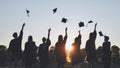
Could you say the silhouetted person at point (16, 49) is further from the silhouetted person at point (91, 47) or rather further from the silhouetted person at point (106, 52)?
the silhouetted person at point (106, 52)

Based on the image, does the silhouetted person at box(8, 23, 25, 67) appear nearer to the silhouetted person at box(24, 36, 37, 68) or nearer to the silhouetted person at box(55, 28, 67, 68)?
the silhouetted person at box(24, 36, 37, 68)

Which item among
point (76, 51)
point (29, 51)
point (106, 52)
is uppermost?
point (29, 51)

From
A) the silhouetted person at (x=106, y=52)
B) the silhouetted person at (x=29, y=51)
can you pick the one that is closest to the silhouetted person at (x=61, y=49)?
the silhouetted person at (x=29, y=51)

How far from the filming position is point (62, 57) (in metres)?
21.2

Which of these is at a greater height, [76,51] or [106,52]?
[76,51]

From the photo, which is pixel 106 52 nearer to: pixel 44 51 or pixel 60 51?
pixel 60 51

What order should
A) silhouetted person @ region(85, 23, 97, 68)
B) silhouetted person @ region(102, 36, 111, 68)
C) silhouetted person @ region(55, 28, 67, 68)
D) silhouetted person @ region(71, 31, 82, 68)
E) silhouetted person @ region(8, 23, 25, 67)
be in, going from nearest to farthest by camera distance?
silhouetted person @ region(85, 23, 97, 68), silhouetted person @ region(102, 36, 111, 68), silhouetted person @ region(8, 23, 25, 67), silhouetted person @ region(71, 31, 82, 68), silhouetted person @ region(55, 28, 67, 68)

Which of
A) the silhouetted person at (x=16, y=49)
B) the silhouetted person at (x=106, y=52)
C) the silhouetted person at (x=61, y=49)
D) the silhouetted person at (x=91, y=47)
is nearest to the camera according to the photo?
the silhouetted person at (x=91, y=47)

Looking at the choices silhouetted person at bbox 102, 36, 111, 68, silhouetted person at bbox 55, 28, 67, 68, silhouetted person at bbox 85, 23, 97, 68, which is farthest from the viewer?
silhouetted person at bbox 55, 28, 67, 68

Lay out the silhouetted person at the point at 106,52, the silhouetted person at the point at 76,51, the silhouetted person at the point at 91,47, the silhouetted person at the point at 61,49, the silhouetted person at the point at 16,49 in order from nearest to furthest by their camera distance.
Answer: the silhouetted person at the point at 91,47
the silhouetted person at the point at 106,52
the silhouetted person at the point at 16,49
the silhouetted person at the point at 76,51
the silhouetted person at the point at 61,49

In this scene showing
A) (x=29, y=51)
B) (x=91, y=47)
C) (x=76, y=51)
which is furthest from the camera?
(x=29, y=51)

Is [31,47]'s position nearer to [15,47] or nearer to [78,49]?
[15,47]

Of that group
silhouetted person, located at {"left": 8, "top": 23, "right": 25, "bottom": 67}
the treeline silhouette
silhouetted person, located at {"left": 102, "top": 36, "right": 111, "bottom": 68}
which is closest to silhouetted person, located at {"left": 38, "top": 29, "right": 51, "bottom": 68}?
the treeline silhouette

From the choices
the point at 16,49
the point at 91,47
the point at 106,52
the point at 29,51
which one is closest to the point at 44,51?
the point at 29,51
